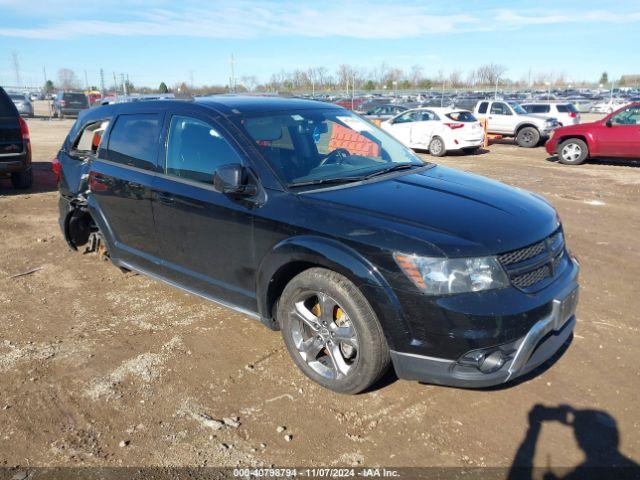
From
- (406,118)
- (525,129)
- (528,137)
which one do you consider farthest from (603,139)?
(406,118)

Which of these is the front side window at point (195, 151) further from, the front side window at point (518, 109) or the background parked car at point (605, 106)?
the background parked car at point (605, 106)

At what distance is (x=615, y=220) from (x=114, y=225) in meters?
6.89

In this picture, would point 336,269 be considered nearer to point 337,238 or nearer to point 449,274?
point 337,238

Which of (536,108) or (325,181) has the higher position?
(536,108)

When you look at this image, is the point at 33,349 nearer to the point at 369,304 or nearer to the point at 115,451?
the point at 115,451

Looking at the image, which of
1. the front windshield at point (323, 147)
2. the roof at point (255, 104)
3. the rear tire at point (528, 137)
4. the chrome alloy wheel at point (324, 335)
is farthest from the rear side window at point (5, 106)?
the rear tire at point (528, 137)

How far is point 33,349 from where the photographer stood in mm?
3924

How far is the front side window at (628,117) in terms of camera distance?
13102 mm

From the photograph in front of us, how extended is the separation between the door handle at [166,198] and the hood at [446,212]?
3.95ft

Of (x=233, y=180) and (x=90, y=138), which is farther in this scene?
(x=90, y=138)

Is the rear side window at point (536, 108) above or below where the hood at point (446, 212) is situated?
above

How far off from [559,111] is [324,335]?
2005 cm

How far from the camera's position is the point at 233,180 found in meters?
3.37

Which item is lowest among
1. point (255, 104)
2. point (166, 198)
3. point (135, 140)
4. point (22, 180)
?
point (22, 180)
